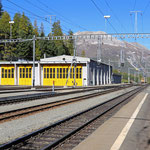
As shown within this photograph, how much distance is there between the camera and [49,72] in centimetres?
5600

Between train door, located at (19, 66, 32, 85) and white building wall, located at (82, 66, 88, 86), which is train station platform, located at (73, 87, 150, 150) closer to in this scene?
white building wall, located at (82, 66, 88, 86)

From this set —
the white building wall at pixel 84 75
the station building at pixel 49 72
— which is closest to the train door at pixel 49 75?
the station building at pixel 49 72

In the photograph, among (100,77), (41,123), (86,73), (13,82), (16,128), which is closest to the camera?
(16,128)

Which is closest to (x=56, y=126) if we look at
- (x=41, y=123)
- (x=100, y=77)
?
(x=41, y=123)

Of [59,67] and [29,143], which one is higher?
[59,67]

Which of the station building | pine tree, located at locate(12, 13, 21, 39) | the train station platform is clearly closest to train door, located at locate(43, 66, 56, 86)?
the station building

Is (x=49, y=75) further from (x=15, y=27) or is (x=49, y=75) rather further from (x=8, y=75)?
Result: (x=15, y=27)

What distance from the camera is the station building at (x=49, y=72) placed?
54438mm

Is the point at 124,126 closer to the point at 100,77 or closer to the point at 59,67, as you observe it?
the point at 59,67

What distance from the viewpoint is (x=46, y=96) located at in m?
25.6

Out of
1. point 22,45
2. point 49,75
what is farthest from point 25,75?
point 22,45

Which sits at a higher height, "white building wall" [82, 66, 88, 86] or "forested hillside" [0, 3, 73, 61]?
"forested hillside" [0, 3, 73, 61]

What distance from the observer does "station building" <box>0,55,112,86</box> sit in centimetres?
5444

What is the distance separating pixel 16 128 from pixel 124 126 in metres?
4.12
